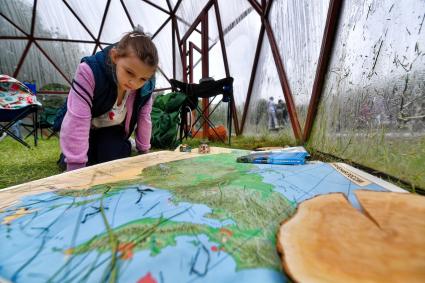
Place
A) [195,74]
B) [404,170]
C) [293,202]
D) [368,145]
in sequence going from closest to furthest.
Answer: [293,202] → [404,170] → [368,145] → [195,74]

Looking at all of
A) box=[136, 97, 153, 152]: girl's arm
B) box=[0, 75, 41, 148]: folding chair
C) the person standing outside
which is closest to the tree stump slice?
box=[136, 97, 153, 152]: girl's arm

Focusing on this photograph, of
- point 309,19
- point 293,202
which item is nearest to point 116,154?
point 293,202

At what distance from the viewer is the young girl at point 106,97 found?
85 cm

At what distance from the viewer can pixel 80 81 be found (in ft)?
2.95

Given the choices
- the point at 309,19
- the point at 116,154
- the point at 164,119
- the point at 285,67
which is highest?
the point at 309,19

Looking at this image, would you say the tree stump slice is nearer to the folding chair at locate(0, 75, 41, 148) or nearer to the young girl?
the young girl

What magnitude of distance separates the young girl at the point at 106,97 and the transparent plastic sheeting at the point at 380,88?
0.77 meters

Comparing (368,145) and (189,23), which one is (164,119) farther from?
(189,23)

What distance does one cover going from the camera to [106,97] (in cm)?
98

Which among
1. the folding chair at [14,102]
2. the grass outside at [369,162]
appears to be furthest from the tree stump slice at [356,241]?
the folding chair at [14,102]

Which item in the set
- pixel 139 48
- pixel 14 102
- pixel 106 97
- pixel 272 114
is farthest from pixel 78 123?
pixel 272 114

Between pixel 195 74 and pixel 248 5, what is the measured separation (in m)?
1.77

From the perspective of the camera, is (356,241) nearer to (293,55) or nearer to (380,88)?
(380,88)

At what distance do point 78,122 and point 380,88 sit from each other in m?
1.02
